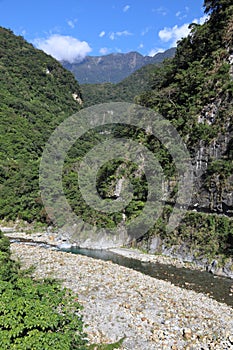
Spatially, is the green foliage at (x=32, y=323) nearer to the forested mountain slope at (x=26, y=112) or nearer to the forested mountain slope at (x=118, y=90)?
the forested mountain slope at (x=26, y=112)

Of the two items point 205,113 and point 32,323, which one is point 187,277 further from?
point 205,113

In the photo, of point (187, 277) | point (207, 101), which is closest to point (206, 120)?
point (207, 101)

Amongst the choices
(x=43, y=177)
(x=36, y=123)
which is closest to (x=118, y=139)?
(x=43, y=177)

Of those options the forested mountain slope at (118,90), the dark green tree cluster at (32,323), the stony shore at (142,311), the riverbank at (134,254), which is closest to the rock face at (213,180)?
the riverbank at (134,254)

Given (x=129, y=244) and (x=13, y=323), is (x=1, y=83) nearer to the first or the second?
(x=129, y=244)

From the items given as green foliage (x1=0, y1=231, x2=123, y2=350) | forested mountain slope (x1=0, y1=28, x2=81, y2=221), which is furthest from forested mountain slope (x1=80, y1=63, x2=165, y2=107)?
green foliage (x1=0, y1=231, x2=123, y2=350)

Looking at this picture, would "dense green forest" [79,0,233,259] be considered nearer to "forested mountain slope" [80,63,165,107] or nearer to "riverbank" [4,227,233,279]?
"riverbank" [4,227,233,279]
